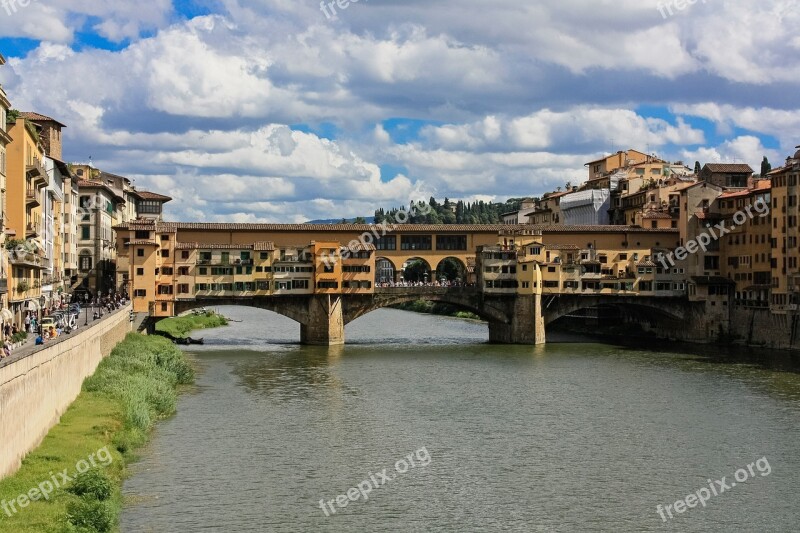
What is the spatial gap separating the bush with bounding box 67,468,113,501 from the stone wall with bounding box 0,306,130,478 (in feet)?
5.15

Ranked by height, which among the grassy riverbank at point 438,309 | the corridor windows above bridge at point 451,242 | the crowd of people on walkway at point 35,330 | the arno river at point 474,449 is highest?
the corridor windows above bridge at point 451,242

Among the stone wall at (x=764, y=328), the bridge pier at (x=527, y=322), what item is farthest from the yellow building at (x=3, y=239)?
the stone wall at (x=764, y=328)

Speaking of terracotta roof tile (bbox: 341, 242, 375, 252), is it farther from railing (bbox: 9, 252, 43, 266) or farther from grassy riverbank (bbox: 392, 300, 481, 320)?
grassy riverbank (bbox: 392, 300, 481, 320)

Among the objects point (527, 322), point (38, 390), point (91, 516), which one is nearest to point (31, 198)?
point (38, 390)

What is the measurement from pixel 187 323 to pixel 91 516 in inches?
2996

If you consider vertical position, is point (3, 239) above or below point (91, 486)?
above

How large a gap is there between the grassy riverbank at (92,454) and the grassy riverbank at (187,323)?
37.1 metres

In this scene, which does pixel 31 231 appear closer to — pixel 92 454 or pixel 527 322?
pixel 92 454

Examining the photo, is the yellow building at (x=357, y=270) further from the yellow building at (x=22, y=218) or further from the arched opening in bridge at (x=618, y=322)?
the yellow building at (x=22, y=218)

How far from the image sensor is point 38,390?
29078 millimetres

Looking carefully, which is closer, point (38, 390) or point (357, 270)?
point (38, 390)

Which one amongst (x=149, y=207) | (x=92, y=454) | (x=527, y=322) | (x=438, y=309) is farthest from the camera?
(x=438, y=309)

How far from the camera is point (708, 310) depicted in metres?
79.8

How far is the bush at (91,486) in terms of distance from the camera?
87.4 ft
